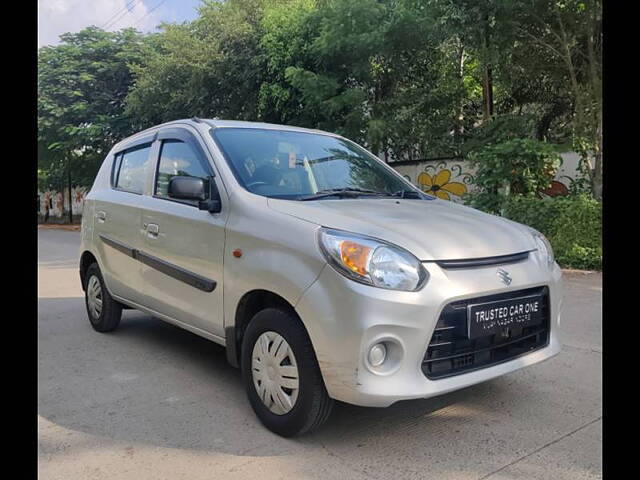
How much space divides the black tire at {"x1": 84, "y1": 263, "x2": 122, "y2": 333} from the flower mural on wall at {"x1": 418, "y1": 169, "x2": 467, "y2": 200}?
9.38m

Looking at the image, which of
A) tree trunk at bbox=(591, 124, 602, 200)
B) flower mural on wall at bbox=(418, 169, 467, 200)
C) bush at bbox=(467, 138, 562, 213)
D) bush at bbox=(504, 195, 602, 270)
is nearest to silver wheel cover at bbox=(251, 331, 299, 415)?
Answer: bush at bbox=(504, 195, 602, 270)

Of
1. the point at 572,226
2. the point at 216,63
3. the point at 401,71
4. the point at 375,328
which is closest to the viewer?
the point at 375,328

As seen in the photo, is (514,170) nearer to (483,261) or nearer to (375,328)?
(483,261)

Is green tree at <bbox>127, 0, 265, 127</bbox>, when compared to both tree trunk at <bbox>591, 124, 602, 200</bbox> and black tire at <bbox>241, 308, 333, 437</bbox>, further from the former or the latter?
black tire at <bbox>241, 308, 333, 437</bbox>

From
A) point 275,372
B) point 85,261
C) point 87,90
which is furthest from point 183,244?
point 87,90

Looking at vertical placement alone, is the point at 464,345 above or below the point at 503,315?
below

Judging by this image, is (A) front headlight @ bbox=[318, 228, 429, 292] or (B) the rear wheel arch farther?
(B) the rear wheel arch

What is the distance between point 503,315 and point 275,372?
4.01ft

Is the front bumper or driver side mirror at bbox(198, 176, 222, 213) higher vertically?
driver side mirror at bbox(198, 176, 222, 213)

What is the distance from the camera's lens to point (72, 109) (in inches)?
898

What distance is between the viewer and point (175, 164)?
13.4ft

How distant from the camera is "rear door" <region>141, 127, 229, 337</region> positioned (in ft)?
11.2

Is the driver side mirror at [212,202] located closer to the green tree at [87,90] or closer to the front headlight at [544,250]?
the front headlight at [544,250]
